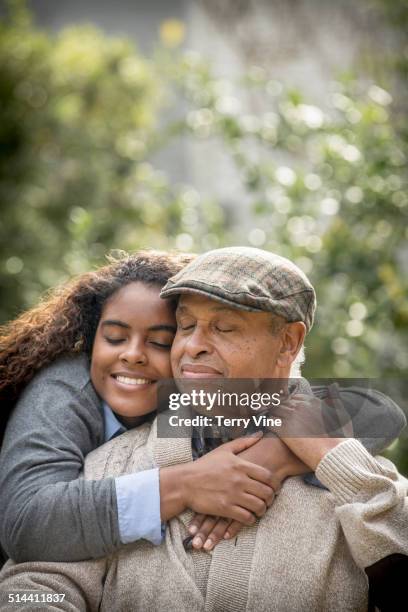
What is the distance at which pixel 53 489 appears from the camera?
211 cm

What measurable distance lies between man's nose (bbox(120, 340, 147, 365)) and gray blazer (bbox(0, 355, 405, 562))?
21 centimetres

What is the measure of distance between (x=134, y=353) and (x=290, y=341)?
A: 548mm

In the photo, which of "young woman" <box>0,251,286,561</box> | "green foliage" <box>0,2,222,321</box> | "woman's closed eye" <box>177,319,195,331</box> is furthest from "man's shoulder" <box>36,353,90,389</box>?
"green foliage" <box>0,2,222,321</box>

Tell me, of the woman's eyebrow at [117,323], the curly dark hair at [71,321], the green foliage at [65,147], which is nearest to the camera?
the woman's eyebrow at [117,323]

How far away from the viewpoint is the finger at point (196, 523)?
7.11 feet

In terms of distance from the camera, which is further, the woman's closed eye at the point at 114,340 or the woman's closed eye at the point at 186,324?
the woman's closed eye at the point at 114,340

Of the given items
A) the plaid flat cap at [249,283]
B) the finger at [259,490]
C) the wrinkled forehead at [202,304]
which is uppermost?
the plaid flat cap at [249,283]

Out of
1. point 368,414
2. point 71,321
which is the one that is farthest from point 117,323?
point 368,414

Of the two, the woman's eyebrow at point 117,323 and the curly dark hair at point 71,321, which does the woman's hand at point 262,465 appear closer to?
the woman's eyebrow at point 117,323

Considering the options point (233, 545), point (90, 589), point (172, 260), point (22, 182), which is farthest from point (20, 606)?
point (22, 182)

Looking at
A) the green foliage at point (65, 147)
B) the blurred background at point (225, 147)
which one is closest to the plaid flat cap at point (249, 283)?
the blurred background at point (225, 147)

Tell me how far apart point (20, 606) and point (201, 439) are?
29.8 inches

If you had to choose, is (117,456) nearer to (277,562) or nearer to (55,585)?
(55,585)

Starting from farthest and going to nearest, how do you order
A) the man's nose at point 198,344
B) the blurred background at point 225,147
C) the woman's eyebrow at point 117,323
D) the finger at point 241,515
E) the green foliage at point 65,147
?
the green foliage at point 65,147 → the blurred background at point 225,147 → the woman's eyebrow at point 117,323 → the man's nose at point 198,344 → the finger at point 241,515
